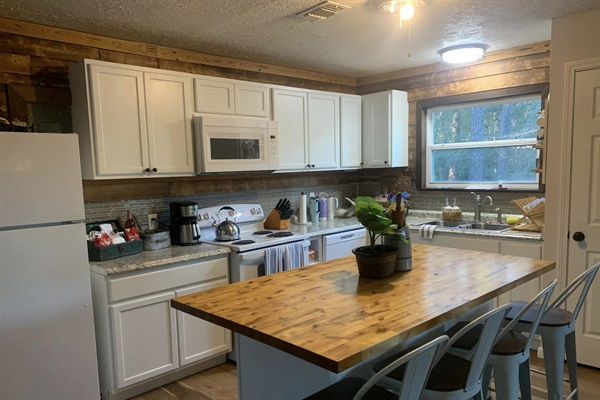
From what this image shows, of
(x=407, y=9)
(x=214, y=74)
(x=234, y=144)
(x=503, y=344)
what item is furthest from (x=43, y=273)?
(x=407, y=9)

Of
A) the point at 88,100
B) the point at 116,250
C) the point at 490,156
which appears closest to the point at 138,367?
the point at 116,250

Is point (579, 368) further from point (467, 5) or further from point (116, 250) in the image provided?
point (116, 250)

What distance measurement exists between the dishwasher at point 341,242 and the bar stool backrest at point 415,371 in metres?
2.44

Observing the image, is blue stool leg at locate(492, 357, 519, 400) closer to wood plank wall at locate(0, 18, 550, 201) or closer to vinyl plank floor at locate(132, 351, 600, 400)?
vinyl plank floor at locate(132, 351, 600, 400)

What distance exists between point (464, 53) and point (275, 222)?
6.76 feet

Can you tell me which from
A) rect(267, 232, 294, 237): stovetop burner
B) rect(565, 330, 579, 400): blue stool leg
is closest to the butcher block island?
rect(565, 330, 579, 400): blue stool leg

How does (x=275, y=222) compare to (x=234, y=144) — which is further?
(x=275, y=222)

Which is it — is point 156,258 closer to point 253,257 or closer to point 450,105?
point 253,257

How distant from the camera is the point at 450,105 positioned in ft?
13.5

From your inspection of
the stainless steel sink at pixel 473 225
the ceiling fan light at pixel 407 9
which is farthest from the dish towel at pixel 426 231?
the ceiling fan light at pixel 407 9

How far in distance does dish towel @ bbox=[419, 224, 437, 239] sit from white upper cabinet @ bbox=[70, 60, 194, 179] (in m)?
1.93

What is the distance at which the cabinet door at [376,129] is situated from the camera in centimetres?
426

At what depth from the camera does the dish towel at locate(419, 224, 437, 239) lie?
3574mm

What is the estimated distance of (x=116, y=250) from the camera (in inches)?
110
